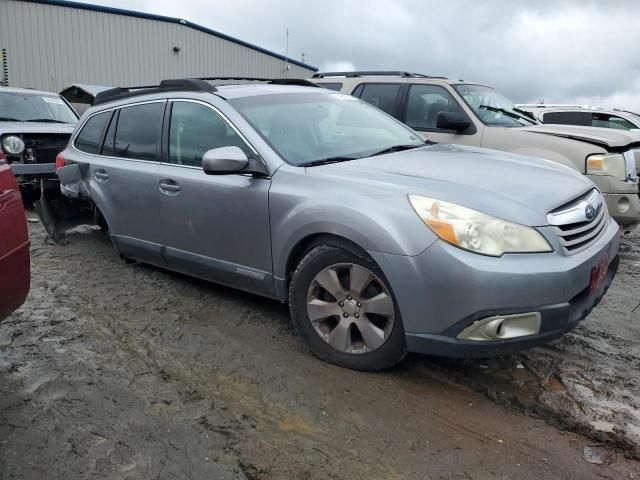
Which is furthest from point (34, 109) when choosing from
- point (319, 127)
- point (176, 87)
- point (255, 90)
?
point (319, 127)

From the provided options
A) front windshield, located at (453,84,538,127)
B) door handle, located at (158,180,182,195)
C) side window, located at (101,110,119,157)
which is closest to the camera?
door handle, located at (158,180,182,195)

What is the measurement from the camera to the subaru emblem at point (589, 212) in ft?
10.3

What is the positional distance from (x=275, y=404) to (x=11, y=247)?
1477 mm

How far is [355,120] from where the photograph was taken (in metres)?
4.25

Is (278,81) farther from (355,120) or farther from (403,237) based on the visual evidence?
(403,237)

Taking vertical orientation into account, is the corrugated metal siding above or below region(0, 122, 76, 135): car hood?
above

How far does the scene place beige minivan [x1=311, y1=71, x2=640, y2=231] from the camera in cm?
555

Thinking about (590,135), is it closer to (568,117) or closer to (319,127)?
(319,127)

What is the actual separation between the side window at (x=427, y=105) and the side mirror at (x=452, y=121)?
33 cm

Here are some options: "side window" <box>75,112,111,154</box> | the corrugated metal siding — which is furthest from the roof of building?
"side window" <box>75,112,111,154</box>

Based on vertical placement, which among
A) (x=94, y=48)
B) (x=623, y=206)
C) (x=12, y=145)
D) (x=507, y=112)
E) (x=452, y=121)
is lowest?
(x=623, y=206)

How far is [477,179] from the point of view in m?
3.09

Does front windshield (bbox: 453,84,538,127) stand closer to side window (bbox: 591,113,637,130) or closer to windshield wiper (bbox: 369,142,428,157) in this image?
windshield wiper (bbox: 369,142,428,157)

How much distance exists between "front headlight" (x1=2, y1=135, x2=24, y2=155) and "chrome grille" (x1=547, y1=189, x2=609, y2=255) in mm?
7334
